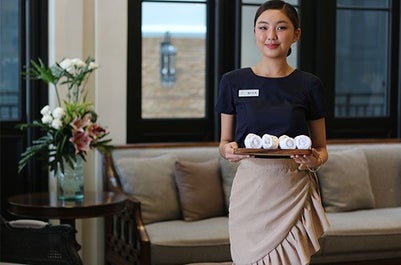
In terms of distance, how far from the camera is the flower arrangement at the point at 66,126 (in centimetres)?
426

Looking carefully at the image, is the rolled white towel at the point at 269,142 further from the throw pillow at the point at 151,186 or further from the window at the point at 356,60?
the window at the point at 356,60

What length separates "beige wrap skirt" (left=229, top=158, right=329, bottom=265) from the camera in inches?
92.4

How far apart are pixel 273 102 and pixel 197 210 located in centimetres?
232

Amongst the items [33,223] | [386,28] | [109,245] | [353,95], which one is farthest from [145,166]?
[386,28]

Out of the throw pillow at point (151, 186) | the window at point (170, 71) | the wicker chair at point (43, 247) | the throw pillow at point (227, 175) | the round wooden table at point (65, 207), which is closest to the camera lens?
the wicker chair at point (43, 247)

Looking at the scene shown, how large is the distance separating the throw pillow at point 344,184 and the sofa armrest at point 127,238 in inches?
54.8

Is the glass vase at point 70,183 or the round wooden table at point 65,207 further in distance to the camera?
the glass vase at point 70,183

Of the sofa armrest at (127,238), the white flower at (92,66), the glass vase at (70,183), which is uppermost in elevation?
the white flower at (92,66)

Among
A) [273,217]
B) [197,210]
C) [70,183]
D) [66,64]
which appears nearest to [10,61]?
[66,64]

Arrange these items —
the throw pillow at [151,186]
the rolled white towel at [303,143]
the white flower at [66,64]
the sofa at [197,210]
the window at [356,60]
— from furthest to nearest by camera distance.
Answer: the window at [356,60], the throw pillow at [151,186], the white flower at [66,64], the sofa at [197,210], the rolled white towel at [303,143]

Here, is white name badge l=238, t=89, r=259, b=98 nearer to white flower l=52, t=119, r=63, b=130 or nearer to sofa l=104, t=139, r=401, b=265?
sofa l=104, t=139, r=401, b=265

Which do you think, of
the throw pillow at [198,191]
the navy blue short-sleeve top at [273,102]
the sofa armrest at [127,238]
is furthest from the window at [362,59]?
the navy blue short-sleeve top at [273,102]

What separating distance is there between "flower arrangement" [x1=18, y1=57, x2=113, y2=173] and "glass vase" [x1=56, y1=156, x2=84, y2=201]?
0.12 feet

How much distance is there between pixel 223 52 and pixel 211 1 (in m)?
0.37
